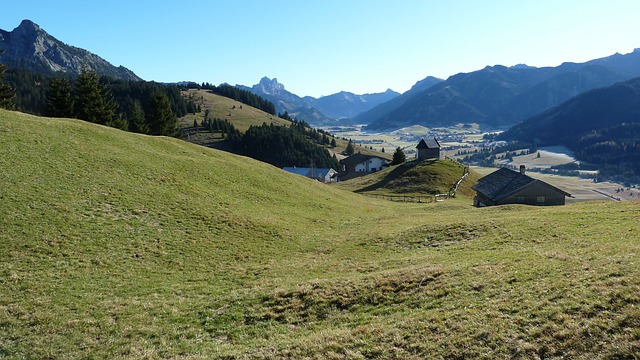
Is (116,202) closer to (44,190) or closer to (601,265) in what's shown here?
(44,190)

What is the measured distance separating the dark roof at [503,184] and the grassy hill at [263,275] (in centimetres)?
3970

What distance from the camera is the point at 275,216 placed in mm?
39469

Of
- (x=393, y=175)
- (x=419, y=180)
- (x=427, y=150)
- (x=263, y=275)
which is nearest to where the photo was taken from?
(x=263, y=275)

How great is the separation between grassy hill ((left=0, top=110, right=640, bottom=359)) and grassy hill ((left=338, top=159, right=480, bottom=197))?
202 ft

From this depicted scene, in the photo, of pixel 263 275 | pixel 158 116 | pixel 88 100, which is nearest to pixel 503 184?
pixel 263 275

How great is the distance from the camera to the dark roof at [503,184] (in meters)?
72.8

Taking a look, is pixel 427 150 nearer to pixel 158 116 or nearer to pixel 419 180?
pixel 419 180

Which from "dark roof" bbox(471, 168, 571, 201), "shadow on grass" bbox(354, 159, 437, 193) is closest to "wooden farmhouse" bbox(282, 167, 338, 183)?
"shadow on grass" bbox(354, 159, 437, 193)

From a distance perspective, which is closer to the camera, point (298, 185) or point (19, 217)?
point (19, 217)

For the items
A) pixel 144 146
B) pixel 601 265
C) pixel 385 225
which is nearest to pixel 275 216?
pixel 385 225

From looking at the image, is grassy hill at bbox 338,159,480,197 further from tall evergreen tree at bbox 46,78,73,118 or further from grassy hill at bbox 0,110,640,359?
tall evergreen tree at bbox 46,78,73,118

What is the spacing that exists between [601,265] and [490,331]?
7.99 meters

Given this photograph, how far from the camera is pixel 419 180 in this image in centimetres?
10794

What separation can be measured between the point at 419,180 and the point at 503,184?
31.4 metres
